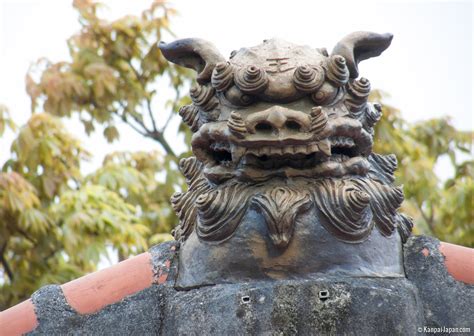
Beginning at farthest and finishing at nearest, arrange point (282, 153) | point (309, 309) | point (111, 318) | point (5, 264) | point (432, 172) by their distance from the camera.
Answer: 1. point (432, 172)
2. point (5, 264)
3. point (111, 318)
4. point (282, 153)
5. point (309, 309)

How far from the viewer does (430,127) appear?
974cm

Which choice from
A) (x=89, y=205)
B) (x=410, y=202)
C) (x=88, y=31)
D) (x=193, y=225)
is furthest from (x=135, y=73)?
(x=193, y=225)

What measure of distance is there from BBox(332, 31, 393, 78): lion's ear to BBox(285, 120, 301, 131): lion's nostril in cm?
33

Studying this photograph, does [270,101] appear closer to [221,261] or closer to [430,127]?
[221,261]

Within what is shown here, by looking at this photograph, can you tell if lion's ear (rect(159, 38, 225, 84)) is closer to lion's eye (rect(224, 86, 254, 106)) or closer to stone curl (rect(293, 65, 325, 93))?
lion's eye (rect(224, 86, 254, 106))

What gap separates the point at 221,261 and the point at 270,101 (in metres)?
0.56

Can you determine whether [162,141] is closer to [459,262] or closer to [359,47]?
[359,47]

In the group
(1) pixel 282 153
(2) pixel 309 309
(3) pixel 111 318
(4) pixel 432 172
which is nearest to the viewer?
(2) pixel 309 309

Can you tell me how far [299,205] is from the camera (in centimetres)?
364

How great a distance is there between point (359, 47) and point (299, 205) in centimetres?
64

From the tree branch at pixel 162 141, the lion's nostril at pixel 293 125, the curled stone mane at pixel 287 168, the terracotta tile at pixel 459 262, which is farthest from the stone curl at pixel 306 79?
the tree branch at pixel 162 141

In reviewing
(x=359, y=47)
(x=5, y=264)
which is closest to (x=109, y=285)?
(x=359, y=47)

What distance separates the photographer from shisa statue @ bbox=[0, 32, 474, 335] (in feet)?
11.8

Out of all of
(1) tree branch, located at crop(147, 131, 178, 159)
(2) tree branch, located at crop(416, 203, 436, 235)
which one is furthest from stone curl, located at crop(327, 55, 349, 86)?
(2) tree branch, located at crop(416, 203, 436, 235)
